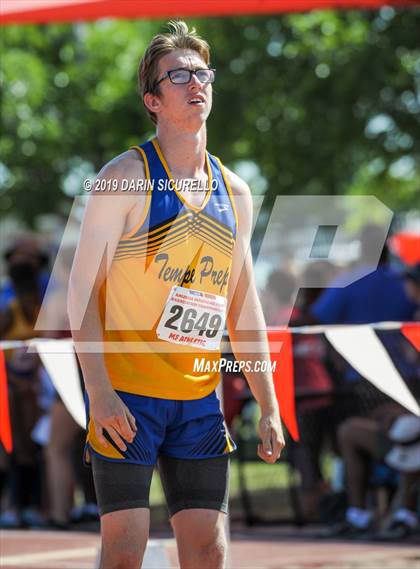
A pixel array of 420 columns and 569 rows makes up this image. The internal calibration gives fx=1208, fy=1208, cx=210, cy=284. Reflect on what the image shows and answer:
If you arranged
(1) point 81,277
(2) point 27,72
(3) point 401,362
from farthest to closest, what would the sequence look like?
(2) point 27,72
(3) point 401,362
(1) point 81,277

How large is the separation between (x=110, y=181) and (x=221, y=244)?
1.48 ft

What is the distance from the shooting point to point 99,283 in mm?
3914

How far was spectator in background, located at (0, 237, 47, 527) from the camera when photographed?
915cm

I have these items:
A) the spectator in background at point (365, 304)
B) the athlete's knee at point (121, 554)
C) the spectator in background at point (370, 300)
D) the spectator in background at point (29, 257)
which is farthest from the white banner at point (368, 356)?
the spectator in background at point (29, 257)

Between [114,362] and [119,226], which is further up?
[119,226]

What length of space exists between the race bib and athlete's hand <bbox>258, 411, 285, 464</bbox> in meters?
0.30

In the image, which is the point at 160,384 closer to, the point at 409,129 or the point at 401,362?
the point at 401,362

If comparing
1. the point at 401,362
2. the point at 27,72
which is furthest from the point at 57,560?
the point at 27,72

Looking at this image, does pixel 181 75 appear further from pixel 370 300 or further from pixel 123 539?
pixel 370 300

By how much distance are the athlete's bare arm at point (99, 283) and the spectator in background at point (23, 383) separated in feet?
16.9

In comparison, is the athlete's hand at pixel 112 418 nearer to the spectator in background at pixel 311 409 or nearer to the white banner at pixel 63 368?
the white banner at pixel 63 368

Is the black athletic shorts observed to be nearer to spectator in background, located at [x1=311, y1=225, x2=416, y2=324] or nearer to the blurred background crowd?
the blurred background crowd

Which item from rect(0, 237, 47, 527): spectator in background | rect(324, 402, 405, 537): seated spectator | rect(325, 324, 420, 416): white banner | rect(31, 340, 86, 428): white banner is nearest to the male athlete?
rect(325, 324, 420, 416): white banner

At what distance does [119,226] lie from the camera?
389 centimetres
